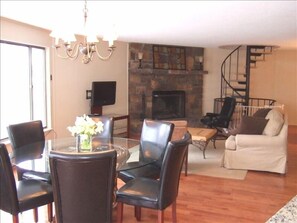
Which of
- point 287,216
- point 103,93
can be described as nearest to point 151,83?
point 103,93

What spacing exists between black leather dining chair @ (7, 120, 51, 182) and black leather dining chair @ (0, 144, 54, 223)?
1.28 feet

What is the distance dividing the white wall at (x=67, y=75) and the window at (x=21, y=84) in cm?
17

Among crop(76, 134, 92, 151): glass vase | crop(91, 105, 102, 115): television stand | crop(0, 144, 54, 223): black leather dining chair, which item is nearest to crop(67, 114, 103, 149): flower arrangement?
crop(76, 134, 92, 151): glass vase

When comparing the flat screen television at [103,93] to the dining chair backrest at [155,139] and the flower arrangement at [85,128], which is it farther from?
the flower arrangement at [85,128]

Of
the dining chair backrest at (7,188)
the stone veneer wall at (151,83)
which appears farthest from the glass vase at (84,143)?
the stone veneer wall at (151,83)

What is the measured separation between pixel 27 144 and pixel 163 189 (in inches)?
69.2

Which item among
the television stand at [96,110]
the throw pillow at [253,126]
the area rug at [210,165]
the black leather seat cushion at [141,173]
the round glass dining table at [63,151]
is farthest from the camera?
the television stand at [96,110]

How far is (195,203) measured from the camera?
12.3 ft

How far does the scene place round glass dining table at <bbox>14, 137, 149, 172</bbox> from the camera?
2956 millimetres

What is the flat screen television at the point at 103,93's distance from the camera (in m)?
6.72

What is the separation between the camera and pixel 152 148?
368 cm

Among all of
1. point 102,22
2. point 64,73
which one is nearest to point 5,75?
point 64,73

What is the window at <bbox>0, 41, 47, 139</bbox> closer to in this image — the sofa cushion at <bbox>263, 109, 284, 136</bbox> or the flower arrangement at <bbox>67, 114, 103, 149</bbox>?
the flower arrangement at <bbox>67, 114, 103, 149</bbox>

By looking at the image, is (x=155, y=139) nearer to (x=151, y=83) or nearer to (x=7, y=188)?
(x=7, y=188)
